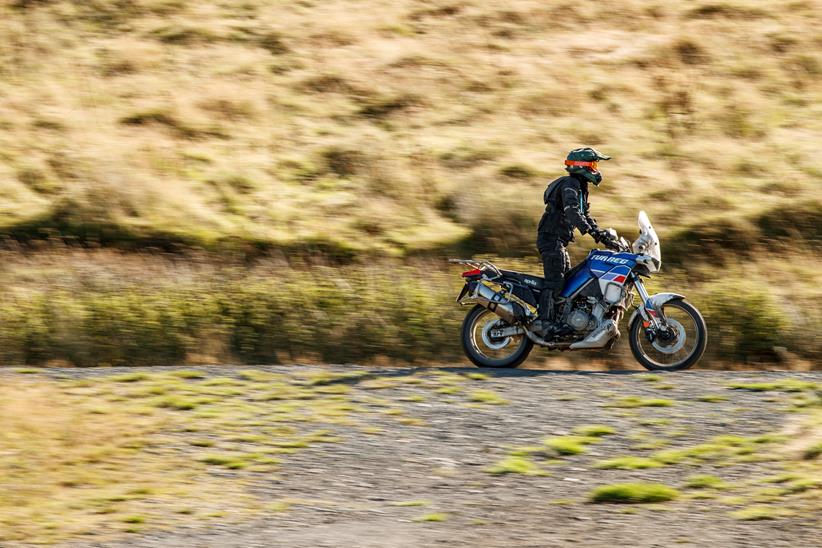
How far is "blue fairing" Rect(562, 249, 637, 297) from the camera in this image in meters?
11.5

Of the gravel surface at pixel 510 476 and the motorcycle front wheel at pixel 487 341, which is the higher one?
the motorcycle front wheel at pixel 487 341

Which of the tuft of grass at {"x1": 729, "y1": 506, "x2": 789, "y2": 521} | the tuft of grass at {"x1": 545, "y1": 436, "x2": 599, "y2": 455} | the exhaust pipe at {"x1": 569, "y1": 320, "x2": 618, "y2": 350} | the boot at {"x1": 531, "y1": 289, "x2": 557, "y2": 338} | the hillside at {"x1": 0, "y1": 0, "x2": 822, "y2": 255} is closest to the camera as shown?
the tuft of grass at {"x1": 729, "y1": 506, "x2": 789, "y2": 521}

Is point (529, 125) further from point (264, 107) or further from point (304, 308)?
point (304, 308)

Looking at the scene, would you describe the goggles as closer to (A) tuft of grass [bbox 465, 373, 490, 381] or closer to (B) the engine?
(B) the engine

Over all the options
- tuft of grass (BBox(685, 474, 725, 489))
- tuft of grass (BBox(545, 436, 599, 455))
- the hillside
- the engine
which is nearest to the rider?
the engine

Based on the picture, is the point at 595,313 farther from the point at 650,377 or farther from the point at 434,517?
the point at 434,517

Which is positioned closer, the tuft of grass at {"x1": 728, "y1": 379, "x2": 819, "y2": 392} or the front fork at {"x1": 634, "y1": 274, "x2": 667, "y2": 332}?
the tuft of grass at {"x1": 728, "y1": 379, "x2": 819, "y2": 392}

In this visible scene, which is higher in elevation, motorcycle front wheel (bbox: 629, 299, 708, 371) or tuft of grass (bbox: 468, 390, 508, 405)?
motorcycle front wheel (bbox: 629, 299, 708, 371)

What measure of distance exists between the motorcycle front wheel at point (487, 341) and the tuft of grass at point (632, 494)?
4099mm

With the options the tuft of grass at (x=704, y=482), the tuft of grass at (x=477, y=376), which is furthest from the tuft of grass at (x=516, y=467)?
the tuft of grass at (x=477, y=376)

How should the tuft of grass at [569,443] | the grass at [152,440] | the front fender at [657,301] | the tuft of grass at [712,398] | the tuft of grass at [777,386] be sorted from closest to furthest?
the grass at [152,440], the tuft of grass at [569,443], the tuft of grass at [712,398], the tuft of grass at [777,386], the front fender at [657,301]

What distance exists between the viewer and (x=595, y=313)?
11.6 meters

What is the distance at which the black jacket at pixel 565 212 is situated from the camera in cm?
1135

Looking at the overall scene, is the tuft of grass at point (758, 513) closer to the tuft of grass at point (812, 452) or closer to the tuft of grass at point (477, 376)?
the tuft of grass at point (812, 452)
